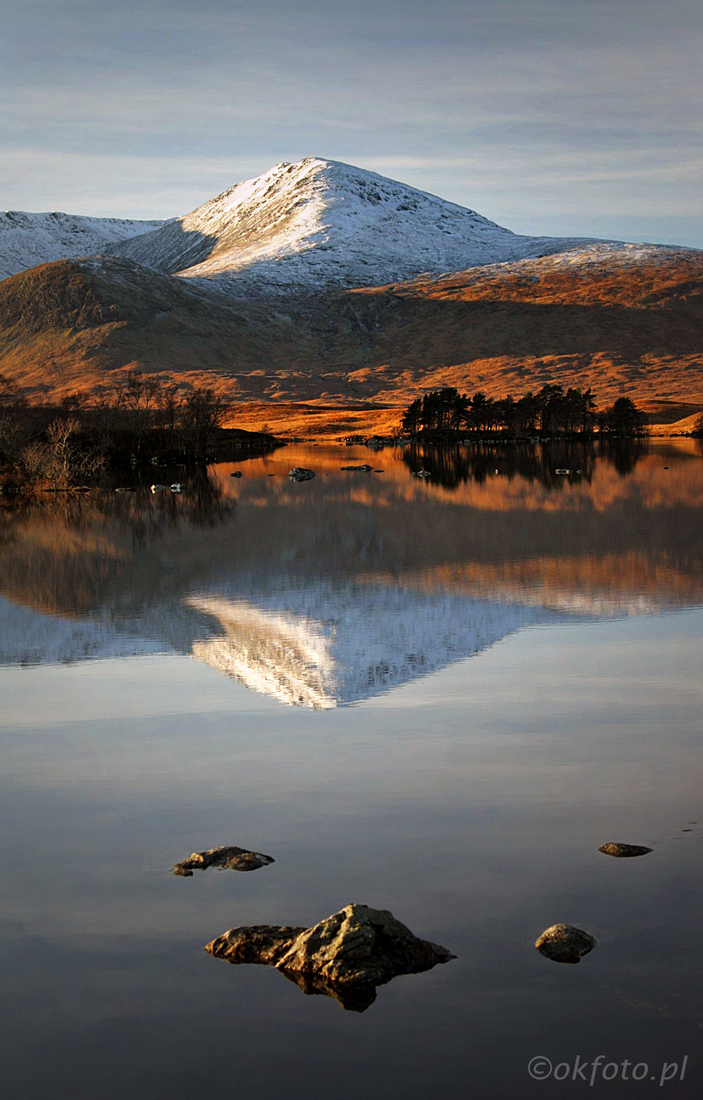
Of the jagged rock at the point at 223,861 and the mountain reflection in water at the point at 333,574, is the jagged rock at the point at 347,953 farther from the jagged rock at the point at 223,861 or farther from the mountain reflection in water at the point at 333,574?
the mountain reflection in water at the point at 333,574

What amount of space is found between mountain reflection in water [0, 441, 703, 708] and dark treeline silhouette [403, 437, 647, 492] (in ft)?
22.4

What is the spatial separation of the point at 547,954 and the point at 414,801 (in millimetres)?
3226

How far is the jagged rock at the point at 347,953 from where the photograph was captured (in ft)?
25.6

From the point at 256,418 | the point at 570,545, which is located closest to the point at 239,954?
the point at 570,545

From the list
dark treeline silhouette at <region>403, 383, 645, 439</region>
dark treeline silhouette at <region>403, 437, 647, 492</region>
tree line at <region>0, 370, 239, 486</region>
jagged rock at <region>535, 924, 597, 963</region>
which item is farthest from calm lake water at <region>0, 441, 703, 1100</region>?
dark treeline silhouette at <region>403, 383, 645, 439</region>

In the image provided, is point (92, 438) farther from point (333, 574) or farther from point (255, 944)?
point (255, 944)

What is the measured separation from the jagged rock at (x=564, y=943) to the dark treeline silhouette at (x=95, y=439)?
198ft

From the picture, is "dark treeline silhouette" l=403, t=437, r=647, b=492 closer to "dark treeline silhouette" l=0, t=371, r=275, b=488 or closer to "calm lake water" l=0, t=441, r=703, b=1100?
"dark treeline silhouette" l=0, t=371, r=275, b=488

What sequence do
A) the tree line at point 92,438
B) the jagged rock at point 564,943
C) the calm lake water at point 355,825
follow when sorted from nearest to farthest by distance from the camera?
the calm lake water at point 355,825 → the jagged rock at point 564,943 → the tree line at point 92,438

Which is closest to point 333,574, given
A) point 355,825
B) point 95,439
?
point 355,825

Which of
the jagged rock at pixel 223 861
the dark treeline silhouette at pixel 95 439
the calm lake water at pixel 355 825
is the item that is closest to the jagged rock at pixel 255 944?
the calm lake water at pixel 355 825

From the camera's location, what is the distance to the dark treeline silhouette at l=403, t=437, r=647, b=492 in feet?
216

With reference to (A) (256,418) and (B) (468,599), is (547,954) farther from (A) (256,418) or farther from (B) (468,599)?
(A) (256,418)

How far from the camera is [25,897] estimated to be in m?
9.17
